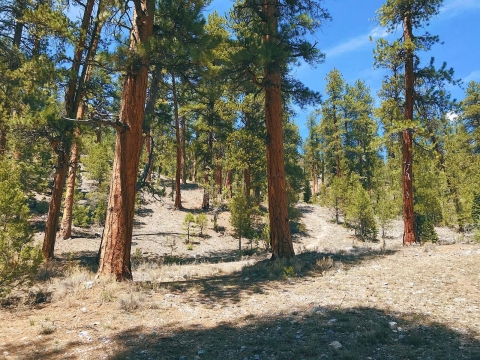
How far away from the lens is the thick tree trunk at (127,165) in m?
6.68

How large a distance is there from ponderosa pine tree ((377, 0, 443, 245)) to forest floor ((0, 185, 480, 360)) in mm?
3862

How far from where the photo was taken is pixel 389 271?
7414 millimetres

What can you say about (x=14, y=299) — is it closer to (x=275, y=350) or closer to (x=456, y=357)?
(x=275, y=350)

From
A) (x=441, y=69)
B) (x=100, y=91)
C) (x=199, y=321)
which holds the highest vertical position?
(x=441, y=69)

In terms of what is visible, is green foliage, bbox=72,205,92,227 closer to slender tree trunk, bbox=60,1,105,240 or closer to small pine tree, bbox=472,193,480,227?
slender tree trunk, bbox=60,1,105,240

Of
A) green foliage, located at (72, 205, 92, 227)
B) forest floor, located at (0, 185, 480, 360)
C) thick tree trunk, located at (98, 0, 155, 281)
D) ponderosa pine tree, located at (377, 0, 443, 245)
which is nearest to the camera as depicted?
forest floor, located at (0, 185, 480, 360)

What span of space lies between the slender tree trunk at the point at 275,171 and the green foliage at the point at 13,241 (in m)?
6.08

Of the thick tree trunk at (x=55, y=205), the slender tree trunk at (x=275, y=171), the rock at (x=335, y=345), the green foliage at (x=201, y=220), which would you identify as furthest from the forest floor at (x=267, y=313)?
the green foliage at (x=201, y=220)

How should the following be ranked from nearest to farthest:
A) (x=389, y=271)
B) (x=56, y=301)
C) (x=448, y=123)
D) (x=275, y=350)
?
(x=275, y=350)
(x=56, y=301)
(x=389, y=271)
(x=448, y=123)

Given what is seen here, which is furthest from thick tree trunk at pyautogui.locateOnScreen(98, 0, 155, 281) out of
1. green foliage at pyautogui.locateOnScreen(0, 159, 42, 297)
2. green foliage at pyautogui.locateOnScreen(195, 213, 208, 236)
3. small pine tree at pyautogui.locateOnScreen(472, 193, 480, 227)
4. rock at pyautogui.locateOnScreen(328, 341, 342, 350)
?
small pine tree at pyautogui.locateOnScreen(472, 193, 480, 227)

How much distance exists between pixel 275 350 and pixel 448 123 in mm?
12540

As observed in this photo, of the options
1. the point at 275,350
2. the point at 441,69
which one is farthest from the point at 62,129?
the point at 441,69

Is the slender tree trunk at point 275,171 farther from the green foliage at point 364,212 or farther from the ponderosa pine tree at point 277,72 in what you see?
the green foliage at point 364,212

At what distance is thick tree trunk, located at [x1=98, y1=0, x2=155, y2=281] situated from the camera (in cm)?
668
